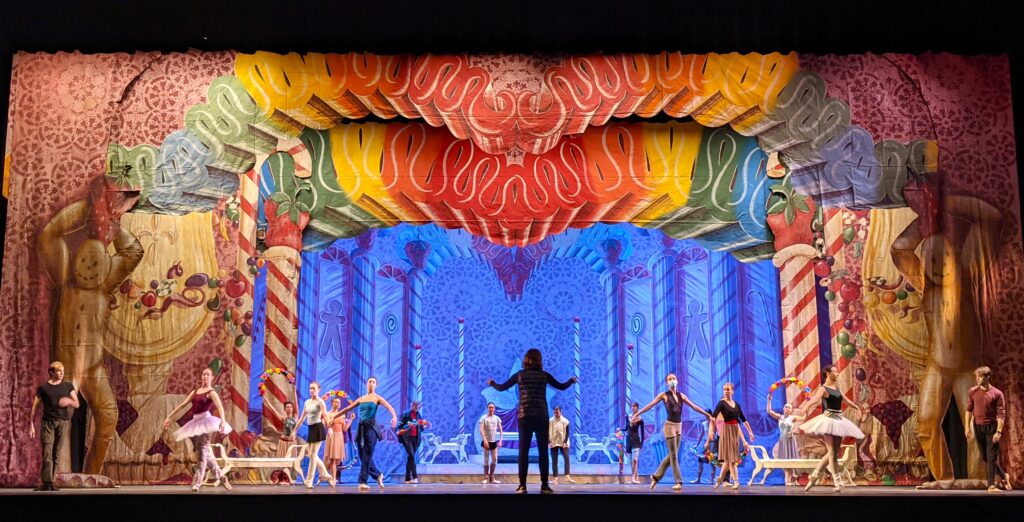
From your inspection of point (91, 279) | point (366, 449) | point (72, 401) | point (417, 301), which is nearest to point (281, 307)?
point (366, 449)

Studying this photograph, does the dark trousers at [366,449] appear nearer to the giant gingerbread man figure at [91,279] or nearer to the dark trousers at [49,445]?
the giant gingerbread man figure at [91,279]

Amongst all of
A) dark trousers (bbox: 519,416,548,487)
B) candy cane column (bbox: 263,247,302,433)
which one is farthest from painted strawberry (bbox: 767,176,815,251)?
candy cane column (bbox: 263,247,302,433)

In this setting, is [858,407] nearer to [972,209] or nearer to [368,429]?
[972,209]

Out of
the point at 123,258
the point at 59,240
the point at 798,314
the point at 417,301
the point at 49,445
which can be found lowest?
the point at 49,445

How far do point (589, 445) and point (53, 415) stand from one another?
6.66 metres

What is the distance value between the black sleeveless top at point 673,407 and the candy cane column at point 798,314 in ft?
5.01

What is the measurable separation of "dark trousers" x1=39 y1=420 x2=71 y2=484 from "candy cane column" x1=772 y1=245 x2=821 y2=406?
7.65 m

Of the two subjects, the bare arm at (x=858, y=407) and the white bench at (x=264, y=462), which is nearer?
the white bench at (x=264, y=462)

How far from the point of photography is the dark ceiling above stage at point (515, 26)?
10484mm

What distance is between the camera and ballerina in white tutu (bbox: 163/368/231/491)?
10344mm

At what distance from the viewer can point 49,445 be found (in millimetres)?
10227

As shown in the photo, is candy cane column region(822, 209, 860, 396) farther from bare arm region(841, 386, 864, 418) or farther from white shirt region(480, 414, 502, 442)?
white shirt region(480, 414, 502, 442)

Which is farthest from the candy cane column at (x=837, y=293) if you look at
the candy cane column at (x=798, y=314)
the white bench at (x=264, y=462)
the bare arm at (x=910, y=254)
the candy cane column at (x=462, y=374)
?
the white bench at (x=264, y=462)

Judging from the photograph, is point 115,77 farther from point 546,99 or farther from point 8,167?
point 546,99
